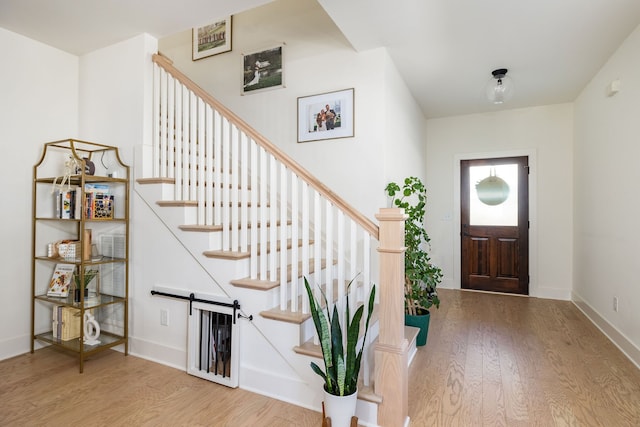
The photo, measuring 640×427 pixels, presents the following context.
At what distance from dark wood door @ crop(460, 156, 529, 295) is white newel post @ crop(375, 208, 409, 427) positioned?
3.51 m

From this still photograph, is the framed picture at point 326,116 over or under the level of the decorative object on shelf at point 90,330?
over

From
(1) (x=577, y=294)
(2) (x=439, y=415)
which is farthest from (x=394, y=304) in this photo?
(1) (x=577, y=294)

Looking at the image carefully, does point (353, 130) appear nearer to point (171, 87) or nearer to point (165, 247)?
point (171, 87)

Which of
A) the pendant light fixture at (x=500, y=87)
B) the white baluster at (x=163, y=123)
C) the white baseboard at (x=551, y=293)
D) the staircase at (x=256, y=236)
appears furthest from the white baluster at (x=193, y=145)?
the white baseboard at (x=551, y=293)

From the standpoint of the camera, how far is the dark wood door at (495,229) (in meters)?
4.58

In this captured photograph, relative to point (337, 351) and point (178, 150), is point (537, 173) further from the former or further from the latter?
point (178, 150)

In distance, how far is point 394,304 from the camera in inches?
69.6

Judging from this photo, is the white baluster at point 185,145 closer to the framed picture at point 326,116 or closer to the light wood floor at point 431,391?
the framed picture at point 326,116

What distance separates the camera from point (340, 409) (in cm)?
163

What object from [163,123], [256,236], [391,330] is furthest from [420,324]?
[163,123]

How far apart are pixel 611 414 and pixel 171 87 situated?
362 cm

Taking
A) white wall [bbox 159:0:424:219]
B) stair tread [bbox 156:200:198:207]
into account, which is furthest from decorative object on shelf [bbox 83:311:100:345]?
white wall [bbox 159:0:424:219]

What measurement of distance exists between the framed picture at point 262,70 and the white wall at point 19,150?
5.36 ft

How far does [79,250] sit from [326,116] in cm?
230
